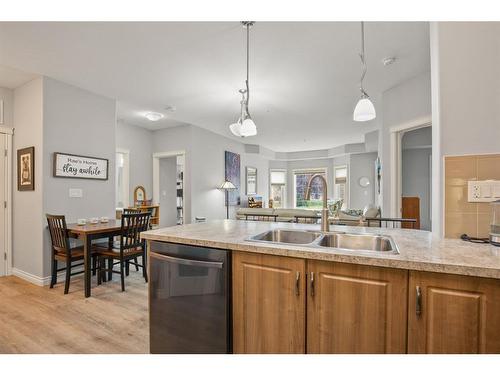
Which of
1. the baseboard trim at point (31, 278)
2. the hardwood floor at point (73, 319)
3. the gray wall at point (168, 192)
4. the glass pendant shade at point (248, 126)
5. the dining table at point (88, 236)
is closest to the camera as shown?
the hardwood floor at point (73, 319)

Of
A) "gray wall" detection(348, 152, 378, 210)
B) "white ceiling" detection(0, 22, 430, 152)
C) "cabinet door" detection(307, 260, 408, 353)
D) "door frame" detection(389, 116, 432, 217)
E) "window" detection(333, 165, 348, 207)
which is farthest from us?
"window" detection(333, 165, 348, 207)

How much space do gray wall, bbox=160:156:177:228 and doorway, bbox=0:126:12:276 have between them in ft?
8.96

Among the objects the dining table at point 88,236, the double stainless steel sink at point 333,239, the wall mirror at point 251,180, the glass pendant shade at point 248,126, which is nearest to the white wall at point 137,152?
the dining table at point 88,236

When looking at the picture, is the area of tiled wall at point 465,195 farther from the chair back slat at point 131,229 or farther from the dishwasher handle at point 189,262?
the chair back slat at point 131,229

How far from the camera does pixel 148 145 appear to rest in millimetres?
5793

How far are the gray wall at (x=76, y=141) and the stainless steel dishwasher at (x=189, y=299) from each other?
246cm

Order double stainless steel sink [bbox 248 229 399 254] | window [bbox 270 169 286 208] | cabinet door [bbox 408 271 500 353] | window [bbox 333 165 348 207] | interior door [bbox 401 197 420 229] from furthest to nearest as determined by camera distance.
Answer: window [bbox 270 169 286 208]
window [bbox 333 165 348 207]
interior door [bbox 401 197 420 229]
double stainless steel sink [bbox 248 229 399 254]
cabinet door [bbox 408 271 500 353]

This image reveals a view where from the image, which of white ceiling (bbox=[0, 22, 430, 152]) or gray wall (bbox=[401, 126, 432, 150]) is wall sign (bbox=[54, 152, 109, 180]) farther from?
gray wall (bbox=[401, 126, 432, 150])

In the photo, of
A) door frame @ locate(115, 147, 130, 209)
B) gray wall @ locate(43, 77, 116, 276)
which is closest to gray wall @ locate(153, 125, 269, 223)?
door frame @ locate(115, 147, 130, 209)

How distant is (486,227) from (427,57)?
2.23m

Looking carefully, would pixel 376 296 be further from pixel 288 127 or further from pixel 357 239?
pixel 288 127

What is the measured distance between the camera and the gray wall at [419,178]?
15.8 feet

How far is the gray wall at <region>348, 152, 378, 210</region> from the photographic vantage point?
7750 millimetres
